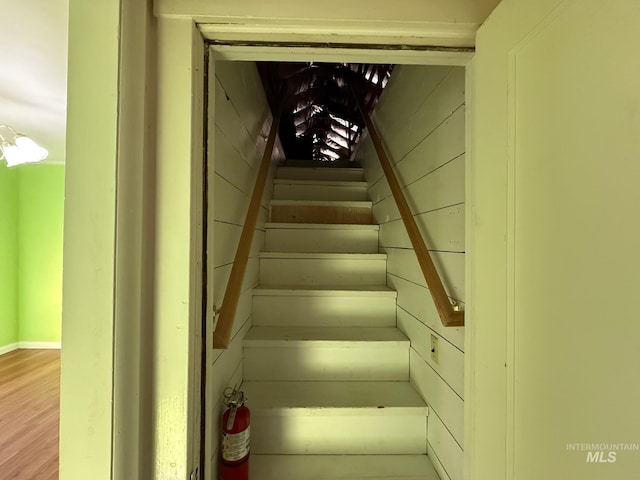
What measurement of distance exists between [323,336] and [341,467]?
59 cm

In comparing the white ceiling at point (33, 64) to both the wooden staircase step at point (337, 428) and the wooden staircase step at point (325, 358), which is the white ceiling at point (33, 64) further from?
the wooden staircase step at point (337, 428)

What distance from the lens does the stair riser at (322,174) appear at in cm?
314

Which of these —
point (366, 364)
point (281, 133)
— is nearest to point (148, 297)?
point (366, 364)

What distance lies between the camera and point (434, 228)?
1.34 metres

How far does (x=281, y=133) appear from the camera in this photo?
12.8ft

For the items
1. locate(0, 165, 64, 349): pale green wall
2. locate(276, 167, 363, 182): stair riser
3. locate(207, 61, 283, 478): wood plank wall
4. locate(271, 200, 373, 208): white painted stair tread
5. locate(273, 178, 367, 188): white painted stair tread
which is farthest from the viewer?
locate(0, 165, 64, 349): pale green wall

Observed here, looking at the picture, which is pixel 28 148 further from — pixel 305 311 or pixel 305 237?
pixel 305 311

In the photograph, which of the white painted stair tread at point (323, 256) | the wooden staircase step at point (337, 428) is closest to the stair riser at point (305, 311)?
the white painted stair tread at point (323, 256)

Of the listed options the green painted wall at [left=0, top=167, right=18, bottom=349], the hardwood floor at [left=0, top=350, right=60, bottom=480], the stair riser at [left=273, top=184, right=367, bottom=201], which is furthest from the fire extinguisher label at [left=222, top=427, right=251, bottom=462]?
the green painted wall at [left=0, top=167, right=18, bottom=349]

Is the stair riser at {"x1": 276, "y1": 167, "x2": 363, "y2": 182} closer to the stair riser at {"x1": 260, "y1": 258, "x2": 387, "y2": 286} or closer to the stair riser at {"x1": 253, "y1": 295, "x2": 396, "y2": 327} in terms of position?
the stair riser at {"x1": 260, "y1": 258, "x2": 387, "y2": 286}

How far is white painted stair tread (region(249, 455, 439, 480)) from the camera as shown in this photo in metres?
1.24

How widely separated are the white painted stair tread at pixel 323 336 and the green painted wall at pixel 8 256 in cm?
393

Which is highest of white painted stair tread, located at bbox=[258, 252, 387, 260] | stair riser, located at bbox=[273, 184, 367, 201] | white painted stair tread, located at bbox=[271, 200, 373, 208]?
stair riser, located at bbox=[273, 184, 367, 201]

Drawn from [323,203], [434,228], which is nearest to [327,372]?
[434,228]
